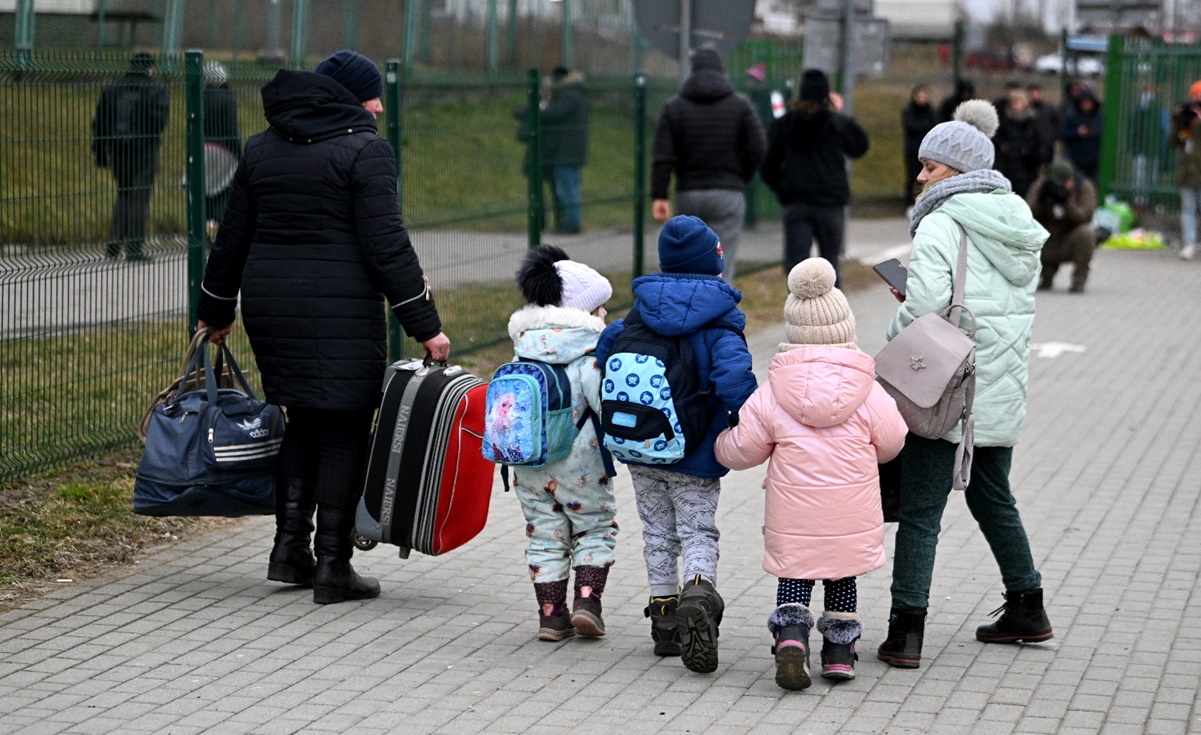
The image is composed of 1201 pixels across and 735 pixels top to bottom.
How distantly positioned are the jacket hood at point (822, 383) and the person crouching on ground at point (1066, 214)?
10464 millimetres

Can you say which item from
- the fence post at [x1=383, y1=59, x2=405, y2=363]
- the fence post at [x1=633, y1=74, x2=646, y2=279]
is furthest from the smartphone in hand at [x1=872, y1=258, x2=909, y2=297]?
the fence post at [x1=633, y1=74, x2=646, y2=279]

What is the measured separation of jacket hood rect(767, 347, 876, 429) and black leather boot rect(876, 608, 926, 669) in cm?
76

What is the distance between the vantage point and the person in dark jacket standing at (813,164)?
12234 millimetres

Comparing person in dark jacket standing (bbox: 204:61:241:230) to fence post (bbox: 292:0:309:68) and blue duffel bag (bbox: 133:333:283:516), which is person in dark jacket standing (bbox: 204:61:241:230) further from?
fence post (bbox: 292:0:309:68)

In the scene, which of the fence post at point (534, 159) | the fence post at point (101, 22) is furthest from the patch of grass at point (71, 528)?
the fence post at point (101, 22)

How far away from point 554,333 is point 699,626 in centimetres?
101

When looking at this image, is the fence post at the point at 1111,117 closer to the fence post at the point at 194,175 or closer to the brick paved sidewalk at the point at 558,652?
the brick paved sidewalk at the point at 558,652

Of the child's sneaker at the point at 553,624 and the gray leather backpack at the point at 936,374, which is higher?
the gray leather backpack at the point at 936,374

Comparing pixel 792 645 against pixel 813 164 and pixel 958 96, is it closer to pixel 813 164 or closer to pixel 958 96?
pixel 813 164

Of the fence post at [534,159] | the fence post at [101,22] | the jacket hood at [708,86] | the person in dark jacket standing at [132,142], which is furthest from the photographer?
the fence post at [101,22]

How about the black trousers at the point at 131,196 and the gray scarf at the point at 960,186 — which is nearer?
the gray scarf at the point at 960,186

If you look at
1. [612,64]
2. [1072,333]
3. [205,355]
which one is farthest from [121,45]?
[205,355]

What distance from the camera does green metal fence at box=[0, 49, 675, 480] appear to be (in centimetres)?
674

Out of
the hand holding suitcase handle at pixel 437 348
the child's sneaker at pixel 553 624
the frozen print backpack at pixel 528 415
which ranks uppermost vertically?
the hand holding suitcase handle at pixel 437 348
